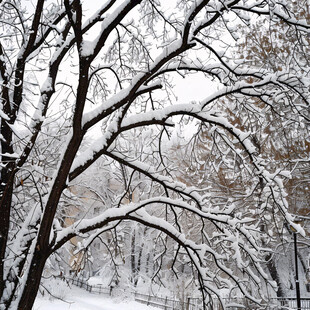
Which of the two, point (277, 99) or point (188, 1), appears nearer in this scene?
point (277, 99)

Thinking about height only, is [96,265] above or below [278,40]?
below

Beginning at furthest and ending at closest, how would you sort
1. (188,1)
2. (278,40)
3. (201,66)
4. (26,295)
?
(278,40), (188,1), (201,66), (26,295)

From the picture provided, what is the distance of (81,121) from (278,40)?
895cm

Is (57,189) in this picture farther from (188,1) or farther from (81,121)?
(188,1)

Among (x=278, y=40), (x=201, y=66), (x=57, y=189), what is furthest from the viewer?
(x=278, y=40)

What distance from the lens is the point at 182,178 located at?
14.4 meters

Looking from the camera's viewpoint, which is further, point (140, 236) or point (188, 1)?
point (140, 236)

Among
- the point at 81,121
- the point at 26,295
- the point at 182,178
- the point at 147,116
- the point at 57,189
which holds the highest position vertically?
the point at 182,178

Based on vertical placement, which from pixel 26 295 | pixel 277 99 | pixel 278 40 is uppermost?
pixel 278 40

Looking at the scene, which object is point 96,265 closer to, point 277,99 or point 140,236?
point 140,236

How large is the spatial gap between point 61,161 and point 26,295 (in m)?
1.60

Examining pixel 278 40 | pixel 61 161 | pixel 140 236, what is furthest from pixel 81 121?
pixel 140 236

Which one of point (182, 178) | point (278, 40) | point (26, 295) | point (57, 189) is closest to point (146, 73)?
point (57, 189)

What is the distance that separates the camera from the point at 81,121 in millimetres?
4371
